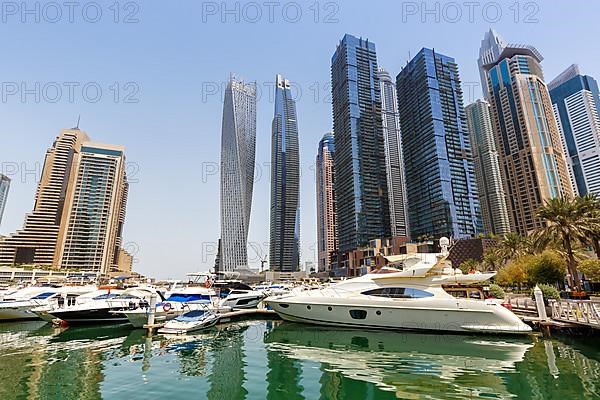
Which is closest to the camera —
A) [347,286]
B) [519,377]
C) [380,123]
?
[519,377]

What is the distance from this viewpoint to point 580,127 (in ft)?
533

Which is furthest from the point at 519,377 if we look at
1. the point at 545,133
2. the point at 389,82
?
the point at 389,82

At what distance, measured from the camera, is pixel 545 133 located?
125 m

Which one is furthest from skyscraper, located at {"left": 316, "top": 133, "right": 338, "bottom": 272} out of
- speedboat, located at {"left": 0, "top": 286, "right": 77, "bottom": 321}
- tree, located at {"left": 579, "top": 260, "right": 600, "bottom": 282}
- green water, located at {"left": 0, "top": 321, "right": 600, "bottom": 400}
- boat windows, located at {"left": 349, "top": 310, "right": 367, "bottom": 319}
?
green water, located at {"left": 0, "top": 321, "right": 600, "bottom": 400}

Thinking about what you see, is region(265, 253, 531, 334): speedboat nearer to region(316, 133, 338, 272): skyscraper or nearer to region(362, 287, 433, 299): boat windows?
region(362, 287, 433, 299): boat windows

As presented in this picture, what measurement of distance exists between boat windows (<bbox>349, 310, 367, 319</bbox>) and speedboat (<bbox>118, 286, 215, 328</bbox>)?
11.0 metres

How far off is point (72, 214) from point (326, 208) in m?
117

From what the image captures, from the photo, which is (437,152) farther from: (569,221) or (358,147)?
(569,221)

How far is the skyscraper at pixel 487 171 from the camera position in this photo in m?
133

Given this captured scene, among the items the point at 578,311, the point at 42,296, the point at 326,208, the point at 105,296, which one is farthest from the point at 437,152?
the point at 42,296

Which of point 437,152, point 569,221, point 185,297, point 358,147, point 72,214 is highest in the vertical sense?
point 358,147

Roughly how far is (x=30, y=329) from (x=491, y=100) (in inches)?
6811

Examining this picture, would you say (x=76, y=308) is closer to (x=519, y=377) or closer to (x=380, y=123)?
(x=519, y=377)

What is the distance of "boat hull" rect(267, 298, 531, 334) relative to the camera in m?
15.5
